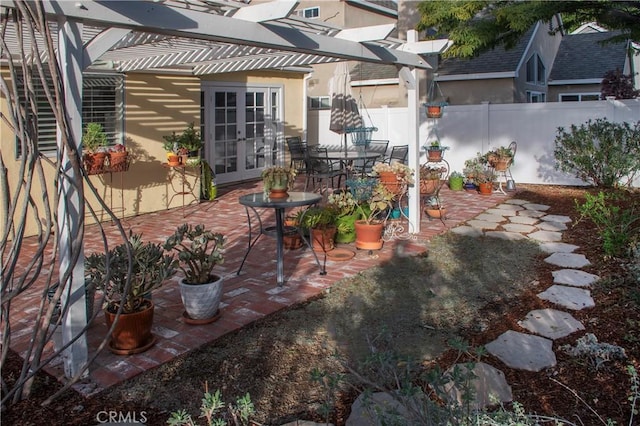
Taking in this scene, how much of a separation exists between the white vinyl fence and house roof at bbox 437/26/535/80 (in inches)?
159

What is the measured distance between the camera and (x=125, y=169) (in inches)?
296

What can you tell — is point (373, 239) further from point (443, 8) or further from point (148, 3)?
point (443, 8)

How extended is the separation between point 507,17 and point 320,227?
17.4ft

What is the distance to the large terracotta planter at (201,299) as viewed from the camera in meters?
3.99

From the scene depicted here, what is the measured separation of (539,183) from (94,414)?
10470 millimetres

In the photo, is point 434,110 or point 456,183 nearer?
point 434,110

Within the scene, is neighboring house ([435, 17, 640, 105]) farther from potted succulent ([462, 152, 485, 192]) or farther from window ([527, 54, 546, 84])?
potted succulent ([462, 152, 485, 192])

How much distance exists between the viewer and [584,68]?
19.5 metres

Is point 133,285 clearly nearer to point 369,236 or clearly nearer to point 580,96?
point 369,236

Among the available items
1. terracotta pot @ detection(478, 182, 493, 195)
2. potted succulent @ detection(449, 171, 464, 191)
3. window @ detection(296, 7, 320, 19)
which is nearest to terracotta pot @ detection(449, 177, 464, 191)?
potted succulent @ detection(449, 171, 464, 191)

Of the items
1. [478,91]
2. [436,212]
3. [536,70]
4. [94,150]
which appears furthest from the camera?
[536,70]

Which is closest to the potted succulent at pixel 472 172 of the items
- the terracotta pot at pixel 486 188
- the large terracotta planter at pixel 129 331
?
the terracotta pot at pixel 486 188

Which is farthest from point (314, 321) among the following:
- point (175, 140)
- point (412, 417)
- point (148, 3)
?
point (175, 140)

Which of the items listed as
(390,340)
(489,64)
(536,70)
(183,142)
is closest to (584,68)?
(536,70)
